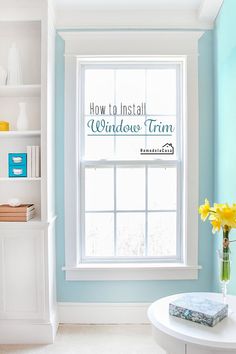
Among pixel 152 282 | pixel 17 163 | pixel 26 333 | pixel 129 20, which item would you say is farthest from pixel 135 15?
pixel 26 333

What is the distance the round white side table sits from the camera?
1.32 meters

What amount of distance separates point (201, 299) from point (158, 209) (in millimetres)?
1178

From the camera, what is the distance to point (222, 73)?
96.4 inches

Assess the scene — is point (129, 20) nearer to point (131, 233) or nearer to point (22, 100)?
point (22, 100)

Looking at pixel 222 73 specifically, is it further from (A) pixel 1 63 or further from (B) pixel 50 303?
(B) pixel 50 303

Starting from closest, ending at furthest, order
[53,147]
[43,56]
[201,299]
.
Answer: [201,299]
[43,56]
[53,147]

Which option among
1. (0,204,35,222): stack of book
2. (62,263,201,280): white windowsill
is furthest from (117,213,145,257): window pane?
(0,204,35,222): stack of book

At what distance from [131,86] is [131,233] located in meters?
1.25

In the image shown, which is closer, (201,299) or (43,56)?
(201,299)

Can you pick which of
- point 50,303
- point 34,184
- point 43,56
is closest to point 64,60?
point 43,56

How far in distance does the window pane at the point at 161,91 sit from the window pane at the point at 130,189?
549 millimetres

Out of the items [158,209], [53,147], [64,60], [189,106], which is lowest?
[158,209]

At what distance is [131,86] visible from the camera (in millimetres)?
2768

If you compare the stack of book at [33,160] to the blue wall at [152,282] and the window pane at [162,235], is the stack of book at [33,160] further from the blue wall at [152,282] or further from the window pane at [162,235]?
the window pane at [162,235]
